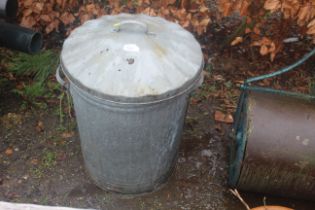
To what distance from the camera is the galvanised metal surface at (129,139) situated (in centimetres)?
241

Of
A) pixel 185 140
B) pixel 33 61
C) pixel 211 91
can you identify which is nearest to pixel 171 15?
pixel 211 91

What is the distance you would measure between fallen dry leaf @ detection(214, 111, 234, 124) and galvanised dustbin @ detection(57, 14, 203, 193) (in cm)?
105

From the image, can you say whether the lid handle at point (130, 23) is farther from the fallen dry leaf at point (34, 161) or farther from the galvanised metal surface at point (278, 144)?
the fallen dry leaf at point (34, 161)

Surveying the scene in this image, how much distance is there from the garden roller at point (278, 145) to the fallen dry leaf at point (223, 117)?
0.85m

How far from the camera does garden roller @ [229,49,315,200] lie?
Result: 2697 millimetres

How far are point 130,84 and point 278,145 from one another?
1135 mm

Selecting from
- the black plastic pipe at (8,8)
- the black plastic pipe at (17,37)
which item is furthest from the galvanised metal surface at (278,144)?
the black plastic pipe at (8,8)

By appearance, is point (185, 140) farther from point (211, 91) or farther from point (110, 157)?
point (110, 157)

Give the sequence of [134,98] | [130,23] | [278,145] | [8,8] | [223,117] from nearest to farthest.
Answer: [134,98] → [130,23] → [278,145] → [8,8] → [223,117]

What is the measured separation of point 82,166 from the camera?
336 cm

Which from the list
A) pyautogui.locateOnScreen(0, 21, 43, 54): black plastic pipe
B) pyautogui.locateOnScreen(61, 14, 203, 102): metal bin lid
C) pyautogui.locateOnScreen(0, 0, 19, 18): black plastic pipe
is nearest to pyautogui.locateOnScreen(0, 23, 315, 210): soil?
pyautogui.locateOnScreen(0, 21, 43, 54): black plastic pipe

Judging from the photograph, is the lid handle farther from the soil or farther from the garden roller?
the soil

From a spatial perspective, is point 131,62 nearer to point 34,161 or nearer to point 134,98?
point 134,98

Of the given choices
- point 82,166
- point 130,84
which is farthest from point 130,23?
point 82,166
